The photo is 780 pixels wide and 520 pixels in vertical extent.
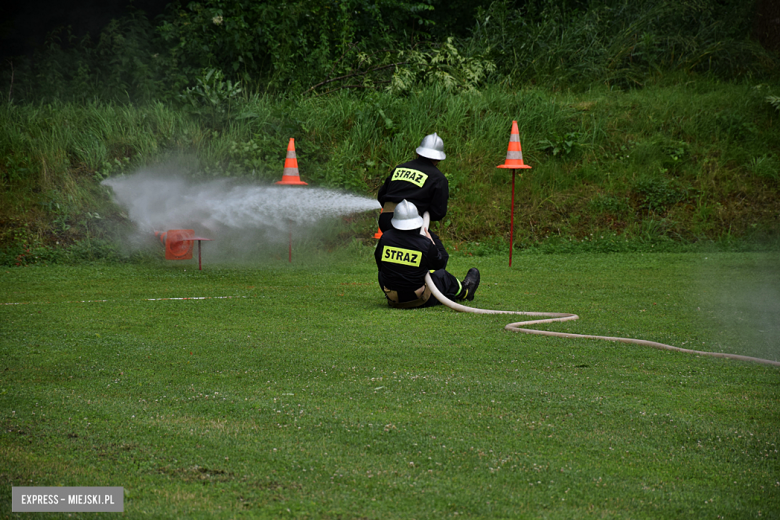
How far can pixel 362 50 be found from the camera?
51.0 feet

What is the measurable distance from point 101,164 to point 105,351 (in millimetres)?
7828

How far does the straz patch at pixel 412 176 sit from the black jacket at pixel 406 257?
2.29 ft

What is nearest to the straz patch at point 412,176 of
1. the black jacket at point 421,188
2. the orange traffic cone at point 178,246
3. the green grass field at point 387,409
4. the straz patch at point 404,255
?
the black jacket at point 421,188

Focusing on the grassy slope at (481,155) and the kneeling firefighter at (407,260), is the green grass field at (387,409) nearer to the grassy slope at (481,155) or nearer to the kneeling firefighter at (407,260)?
the kneeling firefighter at (407,260)

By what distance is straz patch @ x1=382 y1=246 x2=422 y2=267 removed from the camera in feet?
22.1

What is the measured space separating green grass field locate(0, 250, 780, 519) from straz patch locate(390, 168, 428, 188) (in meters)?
1.33

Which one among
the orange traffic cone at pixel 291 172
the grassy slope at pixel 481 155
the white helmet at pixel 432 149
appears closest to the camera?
the white helmet at pixel 432 149

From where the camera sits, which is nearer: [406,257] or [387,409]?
[387,409]

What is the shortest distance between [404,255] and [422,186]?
2.92 ft

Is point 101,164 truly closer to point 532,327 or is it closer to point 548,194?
point 548,194

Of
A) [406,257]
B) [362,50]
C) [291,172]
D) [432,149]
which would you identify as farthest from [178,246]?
[362,50]

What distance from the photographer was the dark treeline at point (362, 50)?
14242 mm

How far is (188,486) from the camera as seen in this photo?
278 centimetres

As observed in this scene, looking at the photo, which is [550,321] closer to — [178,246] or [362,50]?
[178,246]
